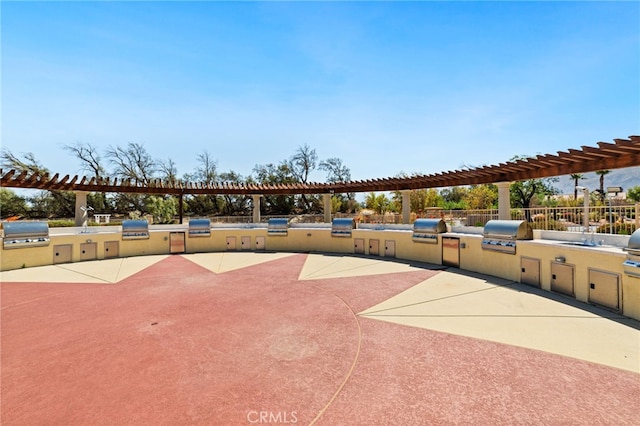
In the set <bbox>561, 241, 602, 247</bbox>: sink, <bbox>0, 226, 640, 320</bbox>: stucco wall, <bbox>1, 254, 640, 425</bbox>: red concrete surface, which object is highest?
<bbox>561, 241, 602, 247</bbox>: sink

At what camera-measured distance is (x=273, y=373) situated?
4.75 metres

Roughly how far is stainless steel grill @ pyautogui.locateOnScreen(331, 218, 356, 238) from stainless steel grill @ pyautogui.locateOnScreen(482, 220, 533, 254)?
7336mm

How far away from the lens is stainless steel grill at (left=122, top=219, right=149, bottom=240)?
632 inches

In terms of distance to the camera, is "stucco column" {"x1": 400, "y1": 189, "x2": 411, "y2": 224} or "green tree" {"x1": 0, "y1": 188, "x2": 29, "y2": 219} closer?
"stucco column" {"x1": 400, "y1": 189, "x2": 411, "y2": 224}

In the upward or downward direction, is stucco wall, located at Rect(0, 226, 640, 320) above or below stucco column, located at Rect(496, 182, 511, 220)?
below

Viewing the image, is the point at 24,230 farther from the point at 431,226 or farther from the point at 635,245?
the point at 635,245

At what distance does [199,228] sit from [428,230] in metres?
13.0

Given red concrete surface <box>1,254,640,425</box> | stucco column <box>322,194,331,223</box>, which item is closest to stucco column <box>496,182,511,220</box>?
red concrete surface <box>1,254,640,425</box>

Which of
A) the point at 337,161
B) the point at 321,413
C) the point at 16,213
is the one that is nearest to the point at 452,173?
the point at 321,413

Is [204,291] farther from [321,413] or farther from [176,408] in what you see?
[321,413]

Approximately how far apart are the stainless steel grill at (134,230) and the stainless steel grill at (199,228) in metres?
2.33

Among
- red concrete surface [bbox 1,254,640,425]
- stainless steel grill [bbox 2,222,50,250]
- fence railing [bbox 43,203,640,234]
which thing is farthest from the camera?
stainless steel grill [bbox 2,222,50,250]

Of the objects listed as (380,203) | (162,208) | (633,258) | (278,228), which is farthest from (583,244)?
(162,208)

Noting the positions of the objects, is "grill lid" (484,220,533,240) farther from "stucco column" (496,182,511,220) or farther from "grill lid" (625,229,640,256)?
"stucco column" (496,182,511,220)
